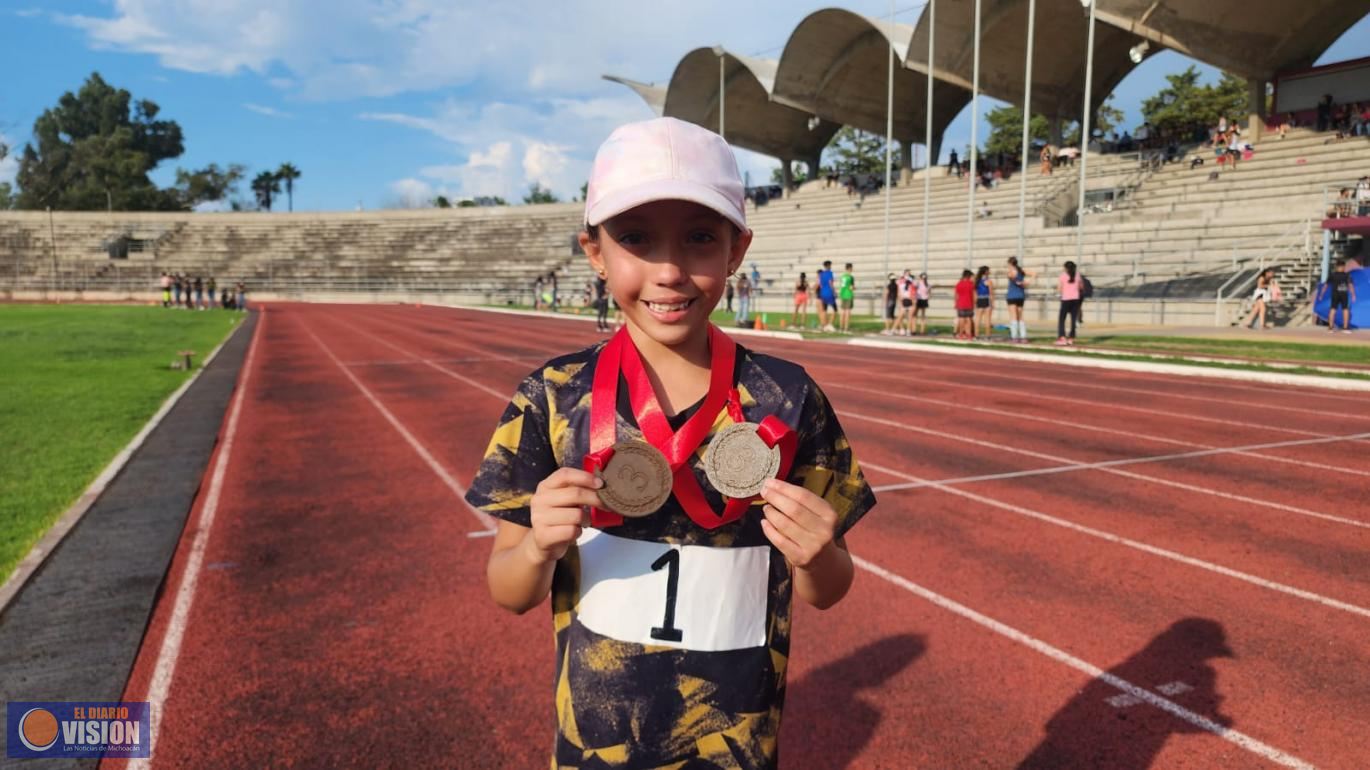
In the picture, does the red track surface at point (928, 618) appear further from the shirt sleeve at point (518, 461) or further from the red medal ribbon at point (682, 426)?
the red medal ribbon at point (682, 426)

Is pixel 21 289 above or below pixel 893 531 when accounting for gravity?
above

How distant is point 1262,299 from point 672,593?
25175 mm

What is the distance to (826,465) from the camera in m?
1.66

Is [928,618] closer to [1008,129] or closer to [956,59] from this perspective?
[956,59]

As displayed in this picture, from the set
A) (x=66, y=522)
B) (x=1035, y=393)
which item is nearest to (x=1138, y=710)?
(x=66, y=522)

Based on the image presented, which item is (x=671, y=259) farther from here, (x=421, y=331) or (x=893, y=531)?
(x=421, y=331)

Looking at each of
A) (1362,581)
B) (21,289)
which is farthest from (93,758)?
(21,289)

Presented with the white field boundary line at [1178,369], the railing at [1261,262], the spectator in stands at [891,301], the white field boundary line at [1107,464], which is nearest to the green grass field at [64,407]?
the white field boundary line at [1107,464]

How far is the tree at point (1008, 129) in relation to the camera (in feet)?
212

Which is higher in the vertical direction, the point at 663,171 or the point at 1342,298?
the point at 1342,298

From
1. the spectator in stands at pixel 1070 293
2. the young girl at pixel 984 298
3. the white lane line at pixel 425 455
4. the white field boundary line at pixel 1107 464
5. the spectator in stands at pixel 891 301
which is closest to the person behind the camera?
the white lane line at pixel 425 455

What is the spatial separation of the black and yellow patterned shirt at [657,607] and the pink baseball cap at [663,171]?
0.32 metres

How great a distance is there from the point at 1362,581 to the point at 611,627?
516 cm

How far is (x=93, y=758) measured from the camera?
3133mm
